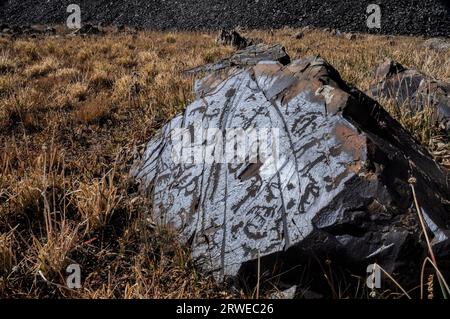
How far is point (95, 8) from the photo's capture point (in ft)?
85.1

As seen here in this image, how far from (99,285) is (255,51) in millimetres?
5116

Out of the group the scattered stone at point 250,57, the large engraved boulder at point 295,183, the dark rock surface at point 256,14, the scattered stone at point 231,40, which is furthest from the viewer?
the dark rock surface at point 256,14

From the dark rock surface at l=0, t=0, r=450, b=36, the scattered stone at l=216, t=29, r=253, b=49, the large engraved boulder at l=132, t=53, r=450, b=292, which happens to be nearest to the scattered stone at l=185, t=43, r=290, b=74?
the large engraved boulder at l=132, t=53, r=450, b=292

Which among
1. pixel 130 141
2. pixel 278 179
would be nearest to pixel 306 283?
pixel 278 179

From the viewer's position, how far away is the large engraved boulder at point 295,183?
2143mm

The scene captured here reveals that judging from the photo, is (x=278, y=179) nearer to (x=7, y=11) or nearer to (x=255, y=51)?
(x=255, y=51)

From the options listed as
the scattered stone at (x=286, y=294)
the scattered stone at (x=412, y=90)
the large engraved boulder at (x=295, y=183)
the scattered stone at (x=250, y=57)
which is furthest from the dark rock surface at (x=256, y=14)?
the scattered stone at (x=286, y=294)

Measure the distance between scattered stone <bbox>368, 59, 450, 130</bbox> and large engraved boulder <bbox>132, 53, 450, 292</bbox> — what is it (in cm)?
122

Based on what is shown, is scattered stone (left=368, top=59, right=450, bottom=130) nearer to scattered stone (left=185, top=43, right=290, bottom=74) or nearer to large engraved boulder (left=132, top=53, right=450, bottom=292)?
large engraved boulder (left=132, top=53, right=450, bottom=292)

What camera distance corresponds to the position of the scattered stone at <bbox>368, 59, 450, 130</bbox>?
403 centimetres

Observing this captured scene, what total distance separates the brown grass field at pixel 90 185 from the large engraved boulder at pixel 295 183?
21cm

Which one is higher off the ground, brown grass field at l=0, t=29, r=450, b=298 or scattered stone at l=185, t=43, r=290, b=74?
scattered stone at l=185, t=43, r=290, b=74

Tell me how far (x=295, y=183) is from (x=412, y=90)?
3.00 m

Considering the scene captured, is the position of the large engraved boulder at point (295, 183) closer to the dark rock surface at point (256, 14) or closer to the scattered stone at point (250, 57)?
the scattered stone at point (250, 57)
